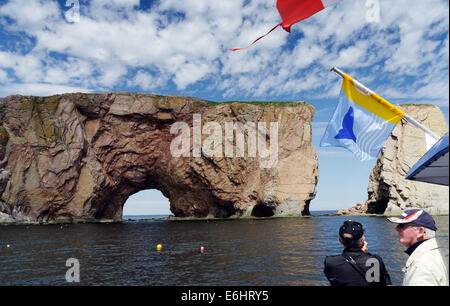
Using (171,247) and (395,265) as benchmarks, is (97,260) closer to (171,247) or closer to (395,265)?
(171,247)

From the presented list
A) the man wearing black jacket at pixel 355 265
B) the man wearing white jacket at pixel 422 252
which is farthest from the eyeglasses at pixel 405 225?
the man wearing black jacket at pixel 355 265

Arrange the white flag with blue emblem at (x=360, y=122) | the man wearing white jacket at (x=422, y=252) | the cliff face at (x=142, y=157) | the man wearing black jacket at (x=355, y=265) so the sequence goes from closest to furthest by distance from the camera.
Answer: the man wearing white jacket at (x=422, y=252)
the man wearing black jacket at (x=355, y=265)
the white flag with blue emblem at (x=360, y=122)
the cliff face at (x=142, y=157)

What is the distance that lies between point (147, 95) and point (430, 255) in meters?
59.2

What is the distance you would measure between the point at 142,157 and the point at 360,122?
5801 centimetres

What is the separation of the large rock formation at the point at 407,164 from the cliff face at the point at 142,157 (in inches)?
721

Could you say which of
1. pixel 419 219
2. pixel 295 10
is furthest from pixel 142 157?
pixel 419 219

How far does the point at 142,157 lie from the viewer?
2441 inches

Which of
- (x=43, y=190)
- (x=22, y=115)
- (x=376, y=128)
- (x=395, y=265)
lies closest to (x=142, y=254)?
(x=395, y=265)

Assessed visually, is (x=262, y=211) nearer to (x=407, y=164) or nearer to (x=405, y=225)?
(x=407, y=164)

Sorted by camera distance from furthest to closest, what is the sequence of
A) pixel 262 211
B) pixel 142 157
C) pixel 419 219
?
1. pixel 262 211
2. pixel 142 157
3. pixel 419 219

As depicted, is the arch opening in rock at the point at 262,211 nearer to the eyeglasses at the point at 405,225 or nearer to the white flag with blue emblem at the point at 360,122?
the white flag with blue emblem at the point at 360,122

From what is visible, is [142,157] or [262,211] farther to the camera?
[262,211]

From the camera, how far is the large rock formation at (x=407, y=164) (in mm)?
62872

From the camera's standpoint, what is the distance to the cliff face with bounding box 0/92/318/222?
176 ft
